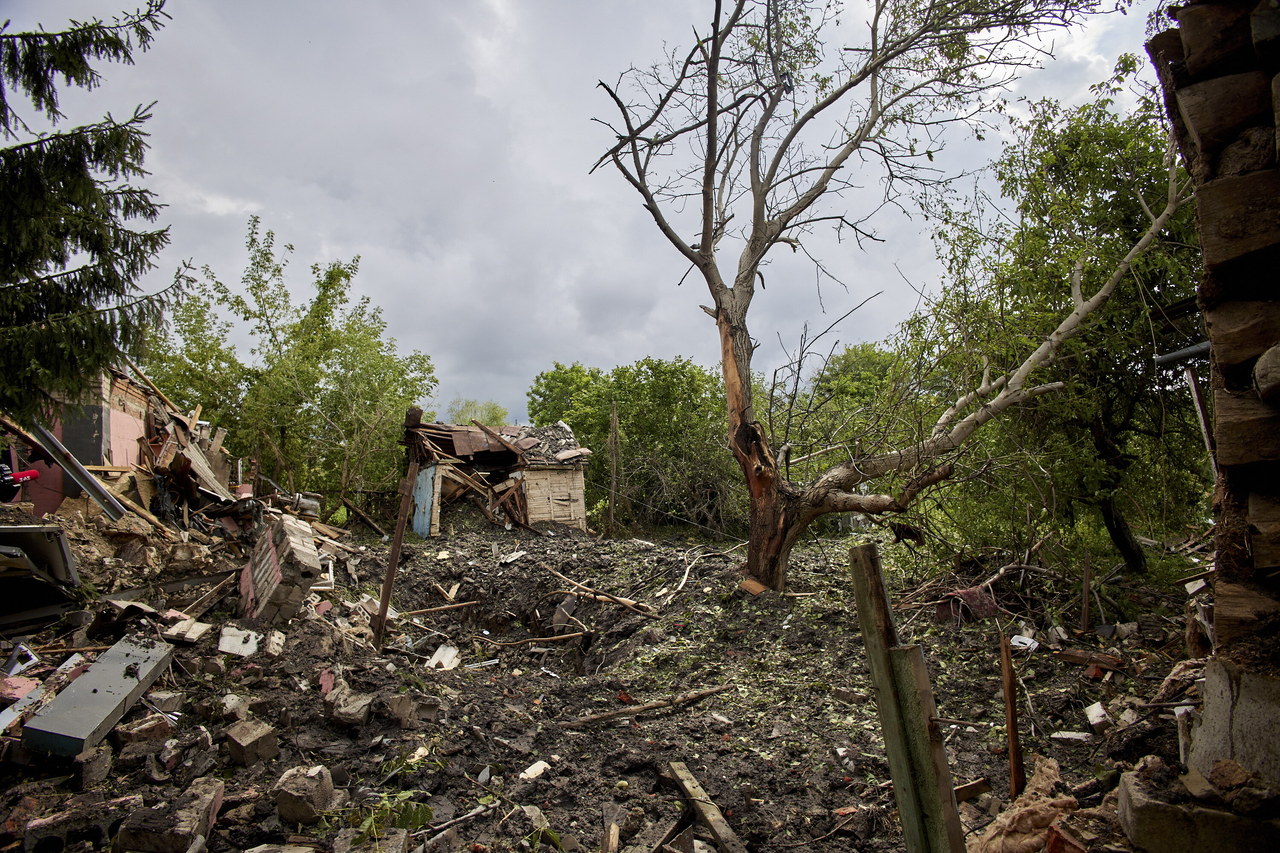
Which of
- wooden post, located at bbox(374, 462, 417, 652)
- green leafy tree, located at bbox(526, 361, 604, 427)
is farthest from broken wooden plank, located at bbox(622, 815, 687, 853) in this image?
green leafy tree, located at bbox(526, 361, 604, 427)

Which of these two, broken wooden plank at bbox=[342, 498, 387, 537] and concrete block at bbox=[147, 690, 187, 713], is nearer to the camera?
concrete block at bbox=[147, 690, 187, 713]

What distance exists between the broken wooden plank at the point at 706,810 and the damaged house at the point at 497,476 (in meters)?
11.8

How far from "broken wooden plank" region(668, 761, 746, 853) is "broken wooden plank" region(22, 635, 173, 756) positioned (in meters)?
3.83

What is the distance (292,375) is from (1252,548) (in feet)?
80.1

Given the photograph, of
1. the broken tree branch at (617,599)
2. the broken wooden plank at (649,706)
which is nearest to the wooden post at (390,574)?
the broken wooden plank at (649,706)

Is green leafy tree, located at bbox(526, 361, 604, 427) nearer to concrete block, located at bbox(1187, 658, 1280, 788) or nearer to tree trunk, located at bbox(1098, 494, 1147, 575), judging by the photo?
tree trunk, located at bbox(1098, 494, 1147, 575)

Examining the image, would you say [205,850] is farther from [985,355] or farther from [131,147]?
[985,355]

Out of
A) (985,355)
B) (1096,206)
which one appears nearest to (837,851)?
(985,355)

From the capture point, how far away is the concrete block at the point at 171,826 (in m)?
3.22

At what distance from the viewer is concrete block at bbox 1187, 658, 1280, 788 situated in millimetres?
2004

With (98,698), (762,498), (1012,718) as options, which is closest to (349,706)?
(98,698)

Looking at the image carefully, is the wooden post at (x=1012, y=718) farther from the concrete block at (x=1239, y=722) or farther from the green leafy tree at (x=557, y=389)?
the green leafy tree at (x=557, y=389)

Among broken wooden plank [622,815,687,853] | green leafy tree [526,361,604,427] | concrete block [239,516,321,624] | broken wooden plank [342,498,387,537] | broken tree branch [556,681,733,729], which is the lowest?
broken wooden plank [622,815,687,853]

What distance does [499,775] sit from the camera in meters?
4.56
